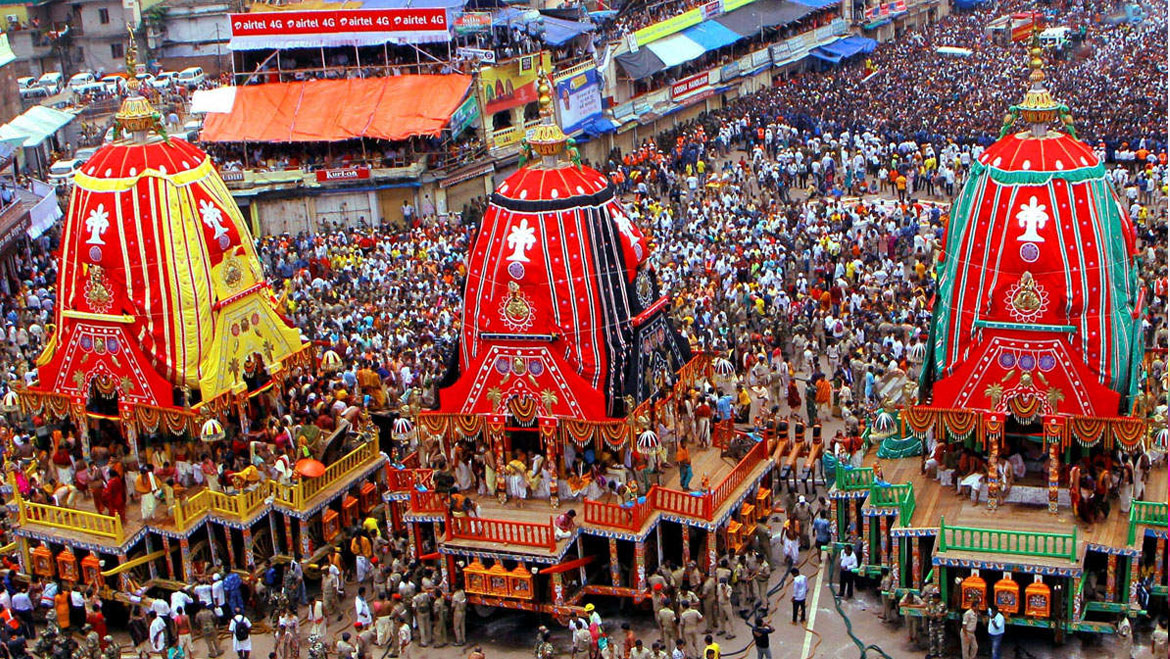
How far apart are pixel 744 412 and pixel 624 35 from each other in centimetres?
3476

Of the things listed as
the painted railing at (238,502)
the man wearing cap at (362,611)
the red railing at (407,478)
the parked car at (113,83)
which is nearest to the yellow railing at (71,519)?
the painted railing at (238,502)

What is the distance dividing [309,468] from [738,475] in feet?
24.3

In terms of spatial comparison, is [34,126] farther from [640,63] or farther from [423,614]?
[423,614]

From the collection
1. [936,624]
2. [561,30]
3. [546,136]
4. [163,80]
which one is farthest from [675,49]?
[936,624]

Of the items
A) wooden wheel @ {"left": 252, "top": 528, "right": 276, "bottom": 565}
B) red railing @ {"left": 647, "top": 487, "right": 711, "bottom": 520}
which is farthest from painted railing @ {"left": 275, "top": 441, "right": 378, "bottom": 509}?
red railing @ {"left": 647, "top": 487, "right": 711, "bottom": 520}

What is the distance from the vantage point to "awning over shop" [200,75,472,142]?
53.8 metres

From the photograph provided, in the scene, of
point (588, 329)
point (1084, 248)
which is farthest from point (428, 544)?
point (1084, 248)

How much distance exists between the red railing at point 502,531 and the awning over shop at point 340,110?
90.3 ft

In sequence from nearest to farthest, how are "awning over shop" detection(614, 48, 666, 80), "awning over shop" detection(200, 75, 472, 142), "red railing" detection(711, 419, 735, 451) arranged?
"red railing" detection(711, 419, 735, 451)
"awning over shop" detection(200, 75, 472, 142)
"awning over shop" detection(614, 48, 666, 80)

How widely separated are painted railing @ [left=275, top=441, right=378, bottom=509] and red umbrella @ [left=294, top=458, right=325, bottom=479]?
172mm

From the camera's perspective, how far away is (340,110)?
54812 mm

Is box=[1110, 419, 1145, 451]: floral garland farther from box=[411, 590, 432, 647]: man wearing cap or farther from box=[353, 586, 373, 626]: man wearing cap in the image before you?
box=[353, 586, 373, 626]: man wearing cap

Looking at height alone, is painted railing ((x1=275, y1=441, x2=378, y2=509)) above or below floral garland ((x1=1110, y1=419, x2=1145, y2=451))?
below

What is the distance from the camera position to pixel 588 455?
28.5m
